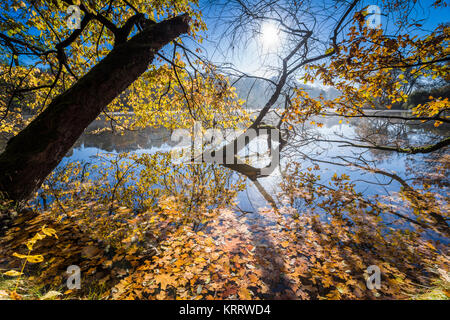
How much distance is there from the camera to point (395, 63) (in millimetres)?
3402

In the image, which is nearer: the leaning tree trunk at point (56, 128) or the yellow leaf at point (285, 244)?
the leaning tree trunk at point (56, 128)

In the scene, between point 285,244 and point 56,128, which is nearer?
point 56,128

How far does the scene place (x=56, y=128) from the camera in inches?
86.0

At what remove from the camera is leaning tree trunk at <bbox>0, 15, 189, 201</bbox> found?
2.16 m

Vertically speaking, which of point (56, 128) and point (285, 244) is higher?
point (56, 128)

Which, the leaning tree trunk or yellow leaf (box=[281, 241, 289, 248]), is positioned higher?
the leaning tree trunk

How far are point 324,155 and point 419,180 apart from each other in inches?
179

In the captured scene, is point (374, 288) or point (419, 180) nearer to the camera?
point (374, 288)

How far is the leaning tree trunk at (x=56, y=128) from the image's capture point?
216 centimetres

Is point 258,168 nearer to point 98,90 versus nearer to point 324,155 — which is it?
point 324,155

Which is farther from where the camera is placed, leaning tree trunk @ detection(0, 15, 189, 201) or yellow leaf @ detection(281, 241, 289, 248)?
yellow leaf @ detection(281, 241, 289, 248)

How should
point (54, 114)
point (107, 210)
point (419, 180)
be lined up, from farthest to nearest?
point (419, 180) → point (107, 210) → point (54, 114)

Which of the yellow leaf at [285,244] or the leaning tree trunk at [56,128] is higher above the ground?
the leaning tree trunk at [56,128]
